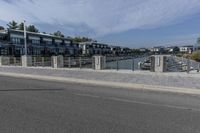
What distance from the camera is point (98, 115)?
23.6 ft

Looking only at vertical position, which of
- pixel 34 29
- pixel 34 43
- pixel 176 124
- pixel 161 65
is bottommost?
pixel 176 124

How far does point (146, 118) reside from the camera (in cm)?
694

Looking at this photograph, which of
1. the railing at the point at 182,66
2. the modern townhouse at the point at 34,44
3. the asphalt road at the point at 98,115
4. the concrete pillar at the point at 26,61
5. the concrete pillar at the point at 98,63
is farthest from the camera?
the modern townhouse at the point at 34,44

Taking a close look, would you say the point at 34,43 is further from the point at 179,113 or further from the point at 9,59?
the point at 179,113

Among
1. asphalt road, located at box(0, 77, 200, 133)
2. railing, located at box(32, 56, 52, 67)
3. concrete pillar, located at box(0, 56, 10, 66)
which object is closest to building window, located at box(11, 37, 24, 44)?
concrete pillar, located at box(0, 56, 10, 66)

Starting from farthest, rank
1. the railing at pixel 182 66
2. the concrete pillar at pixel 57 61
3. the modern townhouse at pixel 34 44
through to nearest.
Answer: the modern townhouse at pixel 34 44, the concrete pillar at pixel 57 61, the railing at pixel 182 66

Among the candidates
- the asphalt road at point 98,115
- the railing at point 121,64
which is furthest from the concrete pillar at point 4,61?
the asphalt road at point 98,115

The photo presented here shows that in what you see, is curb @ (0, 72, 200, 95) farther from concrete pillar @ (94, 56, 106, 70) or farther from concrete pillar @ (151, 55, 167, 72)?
concrete pillar @ (94, 56, 106, 70)

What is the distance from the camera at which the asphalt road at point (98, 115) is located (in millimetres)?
5945

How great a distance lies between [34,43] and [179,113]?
8452cm

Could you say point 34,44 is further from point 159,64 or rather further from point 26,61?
point 159,64

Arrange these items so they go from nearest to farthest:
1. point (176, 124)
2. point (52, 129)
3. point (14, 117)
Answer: point (52, 129), point (176, 124), point (14, 117)

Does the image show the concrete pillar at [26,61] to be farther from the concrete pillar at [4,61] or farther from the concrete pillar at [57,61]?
the concrete pillar at [4,61]

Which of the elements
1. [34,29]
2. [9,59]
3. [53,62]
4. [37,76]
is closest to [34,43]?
[34,29]
